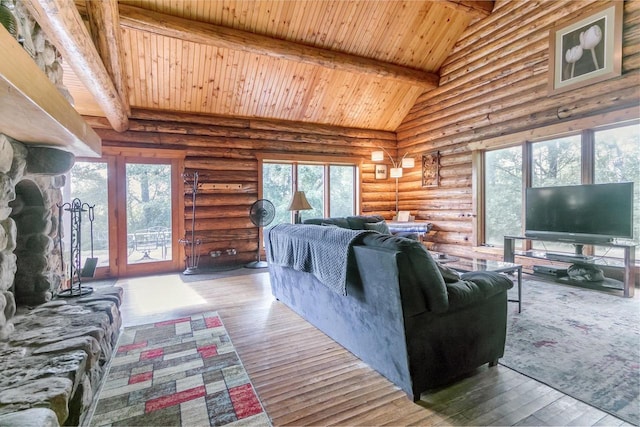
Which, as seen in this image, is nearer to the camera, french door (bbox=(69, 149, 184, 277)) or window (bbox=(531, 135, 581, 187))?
window (bbox=(531, 135, 581, 187))

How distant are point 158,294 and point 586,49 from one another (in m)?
6.58

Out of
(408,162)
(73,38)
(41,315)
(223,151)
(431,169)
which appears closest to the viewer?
(41,315)

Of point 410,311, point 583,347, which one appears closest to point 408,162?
point 583,347

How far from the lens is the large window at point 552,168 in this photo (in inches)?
159

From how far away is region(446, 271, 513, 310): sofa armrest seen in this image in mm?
1933

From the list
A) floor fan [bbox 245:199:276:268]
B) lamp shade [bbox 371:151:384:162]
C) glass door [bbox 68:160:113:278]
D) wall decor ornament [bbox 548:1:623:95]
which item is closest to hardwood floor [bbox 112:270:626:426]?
floor fan [bbox 245:199:276:268]

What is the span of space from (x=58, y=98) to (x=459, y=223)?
245 inches

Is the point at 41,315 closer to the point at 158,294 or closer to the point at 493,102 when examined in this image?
the point at 158,294

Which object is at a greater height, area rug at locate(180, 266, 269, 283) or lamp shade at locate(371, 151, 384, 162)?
lamp shade at locate(371, 151, 384, 162)

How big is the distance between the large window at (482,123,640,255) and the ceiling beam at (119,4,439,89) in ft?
7.69

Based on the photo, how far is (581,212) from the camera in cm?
412

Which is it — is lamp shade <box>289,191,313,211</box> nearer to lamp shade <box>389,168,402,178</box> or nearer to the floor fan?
the floor fan

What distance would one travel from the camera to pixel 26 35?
204cm

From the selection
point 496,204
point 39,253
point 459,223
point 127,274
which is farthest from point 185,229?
point 496,204
